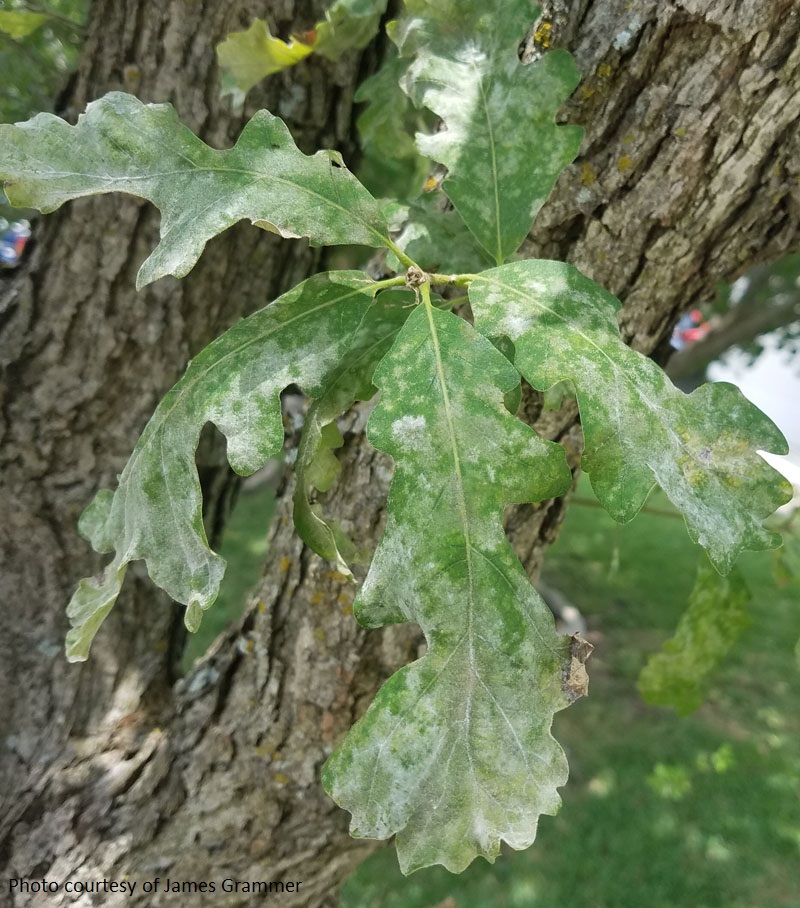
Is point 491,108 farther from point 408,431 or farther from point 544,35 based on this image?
point 408,431

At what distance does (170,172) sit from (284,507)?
75cm

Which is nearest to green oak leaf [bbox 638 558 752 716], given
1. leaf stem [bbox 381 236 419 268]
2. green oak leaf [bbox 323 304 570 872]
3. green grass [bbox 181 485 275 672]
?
green oak leaf [bbox 323 304 570 872]

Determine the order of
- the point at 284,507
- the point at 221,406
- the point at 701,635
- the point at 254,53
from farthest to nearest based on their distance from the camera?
the point at 701,635
the point at 284,507
the point at 254,53
the point at 221,406

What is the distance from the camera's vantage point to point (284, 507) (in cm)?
146

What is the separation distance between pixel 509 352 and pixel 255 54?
32.1 inches

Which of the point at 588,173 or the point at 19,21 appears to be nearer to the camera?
the point at 588,173

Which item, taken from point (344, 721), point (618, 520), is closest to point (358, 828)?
point (618, 520)

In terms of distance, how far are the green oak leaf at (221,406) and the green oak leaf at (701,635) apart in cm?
107

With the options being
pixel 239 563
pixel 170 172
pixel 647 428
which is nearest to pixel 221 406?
pixel 170 172

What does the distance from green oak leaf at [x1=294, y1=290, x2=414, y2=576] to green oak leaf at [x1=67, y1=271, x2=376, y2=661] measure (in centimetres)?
5

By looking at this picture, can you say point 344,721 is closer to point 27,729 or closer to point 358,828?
point 358,828

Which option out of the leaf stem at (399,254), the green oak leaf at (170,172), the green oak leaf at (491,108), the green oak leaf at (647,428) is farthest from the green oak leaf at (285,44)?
the green oak leaf at (647,428)

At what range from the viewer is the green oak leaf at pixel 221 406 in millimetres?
897

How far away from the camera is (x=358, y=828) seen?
2.73ft
